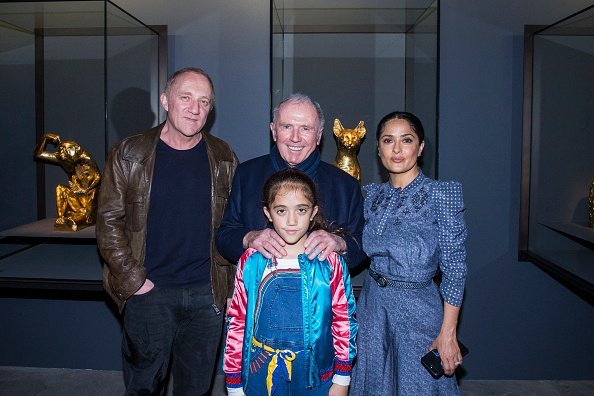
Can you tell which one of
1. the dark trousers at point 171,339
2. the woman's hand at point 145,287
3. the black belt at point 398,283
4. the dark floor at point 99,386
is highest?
the black belt at point 398,283

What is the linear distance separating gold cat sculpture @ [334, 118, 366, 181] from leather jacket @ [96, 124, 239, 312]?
2.91ft

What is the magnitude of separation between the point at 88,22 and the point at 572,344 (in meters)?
3.38

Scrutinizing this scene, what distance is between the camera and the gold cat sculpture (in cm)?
269

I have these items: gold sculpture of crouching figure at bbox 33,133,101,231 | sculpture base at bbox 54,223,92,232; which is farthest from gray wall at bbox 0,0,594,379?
sculpture base at bbox 54,223,92,232

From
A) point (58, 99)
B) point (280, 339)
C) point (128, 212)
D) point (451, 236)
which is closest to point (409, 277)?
point (451, 236)

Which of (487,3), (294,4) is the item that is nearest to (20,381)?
(294,4)

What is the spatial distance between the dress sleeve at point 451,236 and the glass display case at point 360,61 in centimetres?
100

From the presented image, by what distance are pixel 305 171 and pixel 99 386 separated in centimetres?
218

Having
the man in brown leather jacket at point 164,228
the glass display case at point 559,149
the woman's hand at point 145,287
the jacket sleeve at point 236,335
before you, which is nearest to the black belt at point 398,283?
the jacket sleeve at point 236,335

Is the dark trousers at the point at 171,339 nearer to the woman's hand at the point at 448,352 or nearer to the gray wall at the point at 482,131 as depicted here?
the woman's hand at the point at 448,352

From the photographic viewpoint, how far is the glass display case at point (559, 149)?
2465 mm

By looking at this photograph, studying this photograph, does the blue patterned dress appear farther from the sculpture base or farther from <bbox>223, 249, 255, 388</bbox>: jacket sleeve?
the sculpture base

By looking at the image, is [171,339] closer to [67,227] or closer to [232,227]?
[232,227]

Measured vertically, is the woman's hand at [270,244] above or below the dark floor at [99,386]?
above
